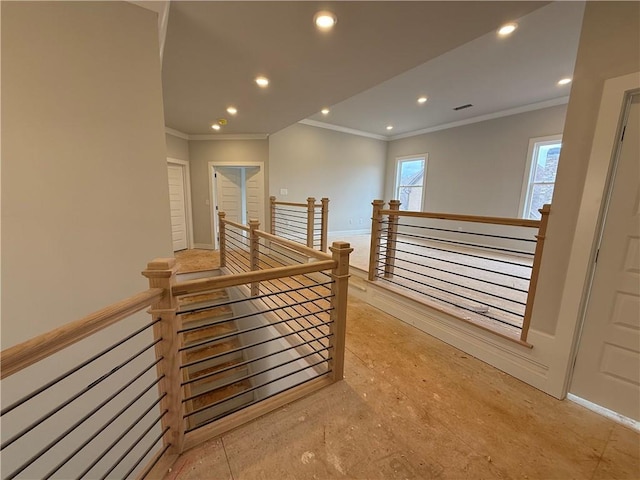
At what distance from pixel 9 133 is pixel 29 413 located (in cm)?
170

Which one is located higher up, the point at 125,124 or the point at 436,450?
the point at 125,124

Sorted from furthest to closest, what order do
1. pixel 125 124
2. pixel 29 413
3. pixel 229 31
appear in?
pixel 229 31, pixel 125 124, pixel 29 413

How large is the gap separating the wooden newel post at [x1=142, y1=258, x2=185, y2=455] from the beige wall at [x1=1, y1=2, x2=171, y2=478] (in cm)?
93

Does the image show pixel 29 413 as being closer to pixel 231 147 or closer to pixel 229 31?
pixel 229 31

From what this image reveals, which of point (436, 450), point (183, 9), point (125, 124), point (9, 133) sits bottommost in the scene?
point (436, 450)

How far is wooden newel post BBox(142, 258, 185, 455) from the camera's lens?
1154mm

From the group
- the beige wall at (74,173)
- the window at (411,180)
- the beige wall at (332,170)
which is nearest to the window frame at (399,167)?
the window at (411,180)

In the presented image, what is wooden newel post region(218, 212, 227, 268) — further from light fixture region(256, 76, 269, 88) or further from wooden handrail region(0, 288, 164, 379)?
wooden handrail region(0, 288, 164, 379)

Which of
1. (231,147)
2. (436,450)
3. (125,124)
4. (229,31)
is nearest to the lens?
(436,450)

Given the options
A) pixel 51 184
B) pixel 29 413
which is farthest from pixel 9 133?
pixel 29 413

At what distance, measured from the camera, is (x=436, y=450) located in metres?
1.37

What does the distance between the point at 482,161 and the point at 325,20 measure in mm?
4883

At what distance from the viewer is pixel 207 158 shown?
566 cm

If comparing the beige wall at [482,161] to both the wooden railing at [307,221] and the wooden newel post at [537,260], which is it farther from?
the wooden newel post at [537,260]
